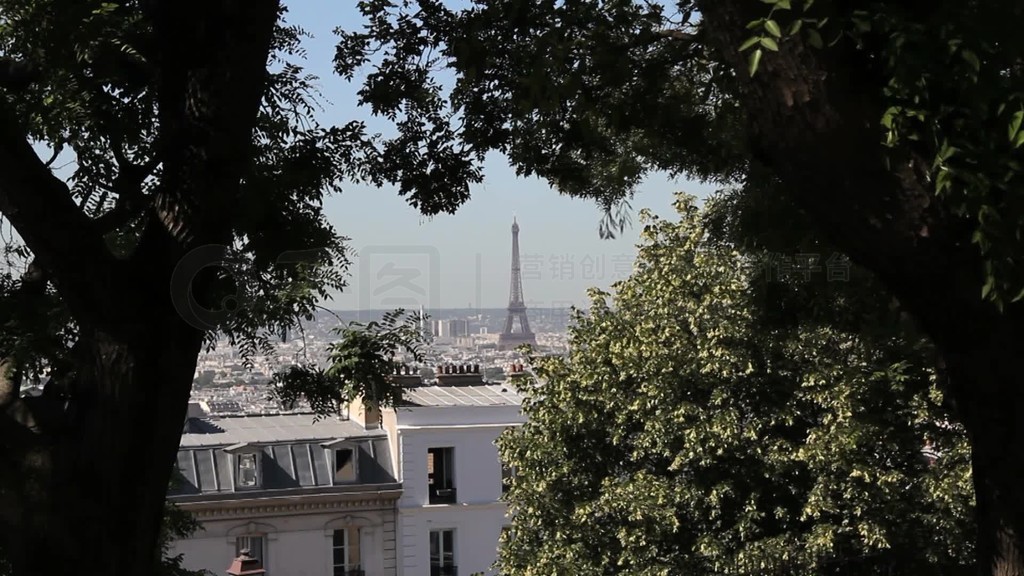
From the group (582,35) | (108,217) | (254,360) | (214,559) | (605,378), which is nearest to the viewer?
(108,217)

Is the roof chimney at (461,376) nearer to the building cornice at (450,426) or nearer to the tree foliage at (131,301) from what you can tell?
the building cornice at (450,426)

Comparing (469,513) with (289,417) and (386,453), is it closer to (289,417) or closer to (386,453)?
(386,453)

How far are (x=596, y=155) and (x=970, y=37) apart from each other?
3820mm

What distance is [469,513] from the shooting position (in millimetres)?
25734

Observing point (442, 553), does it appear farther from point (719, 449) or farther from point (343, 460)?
point (719, 449)

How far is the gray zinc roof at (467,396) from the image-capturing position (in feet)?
84.4

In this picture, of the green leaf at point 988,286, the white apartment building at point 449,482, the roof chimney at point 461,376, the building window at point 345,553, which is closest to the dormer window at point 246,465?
the building window at point 345,553

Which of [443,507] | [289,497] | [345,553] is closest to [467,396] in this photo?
[443,507]

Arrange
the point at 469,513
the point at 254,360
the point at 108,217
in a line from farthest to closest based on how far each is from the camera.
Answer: the point at 469,513 < the point at 254,360 < the point at 108,217

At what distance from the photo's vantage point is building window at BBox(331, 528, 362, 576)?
24.8m

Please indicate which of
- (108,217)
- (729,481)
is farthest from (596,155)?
(729,481)

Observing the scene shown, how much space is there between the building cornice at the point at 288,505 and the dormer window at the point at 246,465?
376 mm

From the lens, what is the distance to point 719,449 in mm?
13172

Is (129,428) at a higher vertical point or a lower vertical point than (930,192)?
lower
